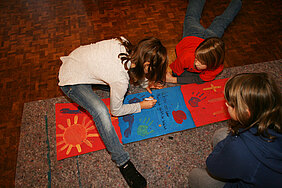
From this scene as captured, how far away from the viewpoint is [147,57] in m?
0.82

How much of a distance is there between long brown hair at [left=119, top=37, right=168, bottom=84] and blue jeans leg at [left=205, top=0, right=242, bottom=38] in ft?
2.56

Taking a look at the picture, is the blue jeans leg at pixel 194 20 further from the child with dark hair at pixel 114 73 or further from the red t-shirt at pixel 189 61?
the child with dark hair at pixel 114 73

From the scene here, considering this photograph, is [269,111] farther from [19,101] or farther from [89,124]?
[19,101]

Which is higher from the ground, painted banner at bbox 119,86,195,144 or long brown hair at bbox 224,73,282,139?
long brown hair at bbox 224,73,282,139

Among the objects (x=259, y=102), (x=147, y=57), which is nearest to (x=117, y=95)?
(x=147, y=57)

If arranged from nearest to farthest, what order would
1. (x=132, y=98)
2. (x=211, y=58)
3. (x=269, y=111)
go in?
(x=269, y=111) → (x=211, y=58) → (x=132, y=98)

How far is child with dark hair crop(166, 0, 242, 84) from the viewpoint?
3.58ft

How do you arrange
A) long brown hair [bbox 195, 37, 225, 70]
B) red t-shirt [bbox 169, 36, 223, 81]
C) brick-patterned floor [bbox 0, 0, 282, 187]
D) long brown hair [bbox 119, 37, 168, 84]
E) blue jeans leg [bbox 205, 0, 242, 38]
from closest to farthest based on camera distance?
long brown hair [bbox 119, 37, 168, 84] → long brown hair [bbox 195, 37, 225, 70] → red t-shirt [bbox 169, 36, 223, 81] → brick-patterned floor [bbox 0, 0, 282, 187] → blue jeans leg [bbox 205, 0, 242, 38]

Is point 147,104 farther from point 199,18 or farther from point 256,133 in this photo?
point 199,18

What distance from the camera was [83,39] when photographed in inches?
60.9

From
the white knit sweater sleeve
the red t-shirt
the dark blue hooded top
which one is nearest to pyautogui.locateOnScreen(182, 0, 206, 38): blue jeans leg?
the red t-shirt

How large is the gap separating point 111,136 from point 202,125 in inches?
23.0

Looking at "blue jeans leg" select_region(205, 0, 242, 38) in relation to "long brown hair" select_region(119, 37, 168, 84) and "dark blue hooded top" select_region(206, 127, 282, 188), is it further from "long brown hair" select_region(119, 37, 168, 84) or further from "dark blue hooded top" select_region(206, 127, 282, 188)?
"dark blue hooded top" select_region(206, 127, 282, 188)

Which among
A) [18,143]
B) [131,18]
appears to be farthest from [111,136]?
[131,18]
